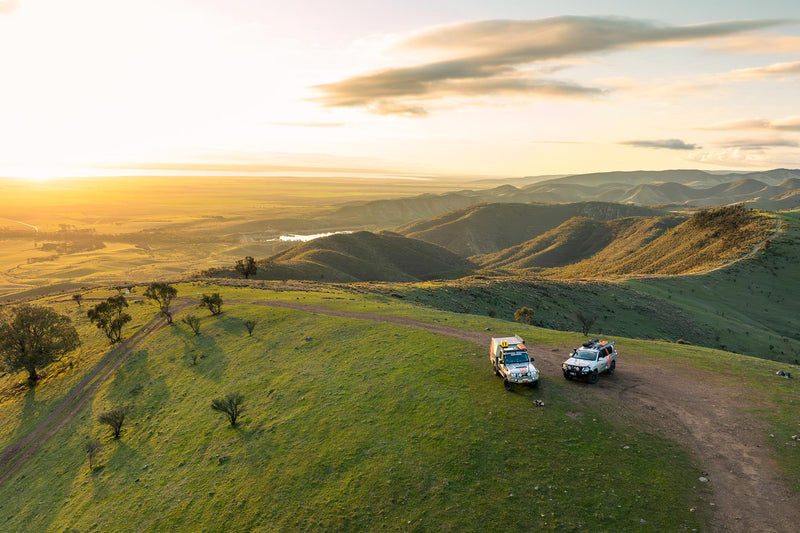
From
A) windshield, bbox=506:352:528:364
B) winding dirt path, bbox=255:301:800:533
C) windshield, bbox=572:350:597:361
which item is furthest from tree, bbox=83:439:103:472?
windshield, bbox=572:350:597:361

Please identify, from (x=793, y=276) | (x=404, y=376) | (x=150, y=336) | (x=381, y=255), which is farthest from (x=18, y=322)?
(x=793, y=276)

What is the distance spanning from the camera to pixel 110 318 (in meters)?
49.8

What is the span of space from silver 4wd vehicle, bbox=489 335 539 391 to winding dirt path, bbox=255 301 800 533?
107 inches

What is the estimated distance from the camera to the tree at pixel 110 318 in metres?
47.9

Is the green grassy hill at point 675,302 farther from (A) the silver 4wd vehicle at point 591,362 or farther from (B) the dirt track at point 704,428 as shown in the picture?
(A) the silver 4wd vehicle at point 591,362

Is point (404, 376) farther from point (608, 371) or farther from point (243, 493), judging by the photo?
point (608, 371)

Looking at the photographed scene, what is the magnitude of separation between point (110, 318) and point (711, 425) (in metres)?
60.1

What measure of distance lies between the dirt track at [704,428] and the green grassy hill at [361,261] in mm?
62508

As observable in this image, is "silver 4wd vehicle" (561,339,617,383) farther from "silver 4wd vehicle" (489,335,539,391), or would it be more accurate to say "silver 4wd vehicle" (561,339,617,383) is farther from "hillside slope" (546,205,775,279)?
"hillside slope" (546,205,775,279)

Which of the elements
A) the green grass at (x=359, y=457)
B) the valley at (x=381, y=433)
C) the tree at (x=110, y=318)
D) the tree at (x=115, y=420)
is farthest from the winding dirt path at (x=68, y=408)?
the tree at (x=115, y=420)

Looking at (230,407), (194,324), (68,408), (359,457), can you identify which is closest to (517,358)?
(359,457)

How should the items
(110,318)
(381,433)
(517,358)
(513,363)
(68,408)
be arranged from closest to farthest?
(381,433), (513,363), (517,358), (68,408), (110,318)

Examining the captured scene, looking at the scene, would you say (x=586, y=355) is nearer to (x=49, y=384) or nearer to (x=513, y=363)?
(x=513, y=363)

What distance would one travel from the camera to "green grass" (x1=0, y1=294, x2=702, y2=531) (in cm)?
1614
